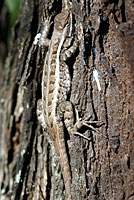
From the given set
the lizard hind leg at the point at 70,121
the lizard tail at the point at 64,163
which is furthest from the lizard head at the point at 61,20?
the lizard tail at the point at 64,163

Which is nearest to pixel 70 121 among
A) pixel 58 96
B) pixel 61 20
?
pixel 58 96

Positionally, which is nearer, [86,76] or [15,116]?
[86,76]

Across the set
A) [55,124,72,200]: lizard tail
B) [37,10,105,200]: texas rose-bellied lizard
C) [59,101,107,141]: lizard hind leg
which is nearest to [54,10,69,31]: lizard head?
[37,10,105,200]: texas rose-bellied lizard

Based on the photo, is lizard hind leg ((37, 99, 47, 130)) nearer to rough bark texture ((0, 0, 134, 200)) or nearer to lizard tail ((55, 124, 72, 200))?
rough bark texture ((0, 0, 134, 200))

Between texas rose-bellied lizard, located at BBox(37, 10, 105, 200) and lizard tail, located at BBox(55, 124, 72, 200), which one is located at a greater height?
texas rose-bellied lizard, located at BBox(37, 10, 105, 200)

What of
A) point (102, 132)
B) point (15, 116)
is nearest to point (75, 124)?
point (102, 132)

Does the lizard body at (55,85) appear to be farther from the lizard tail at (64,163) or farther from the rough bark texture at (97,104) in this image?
the rough bark texture at (97,104)

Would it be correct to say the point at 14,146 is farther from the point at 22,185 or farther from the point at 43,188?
the point at 43,188
